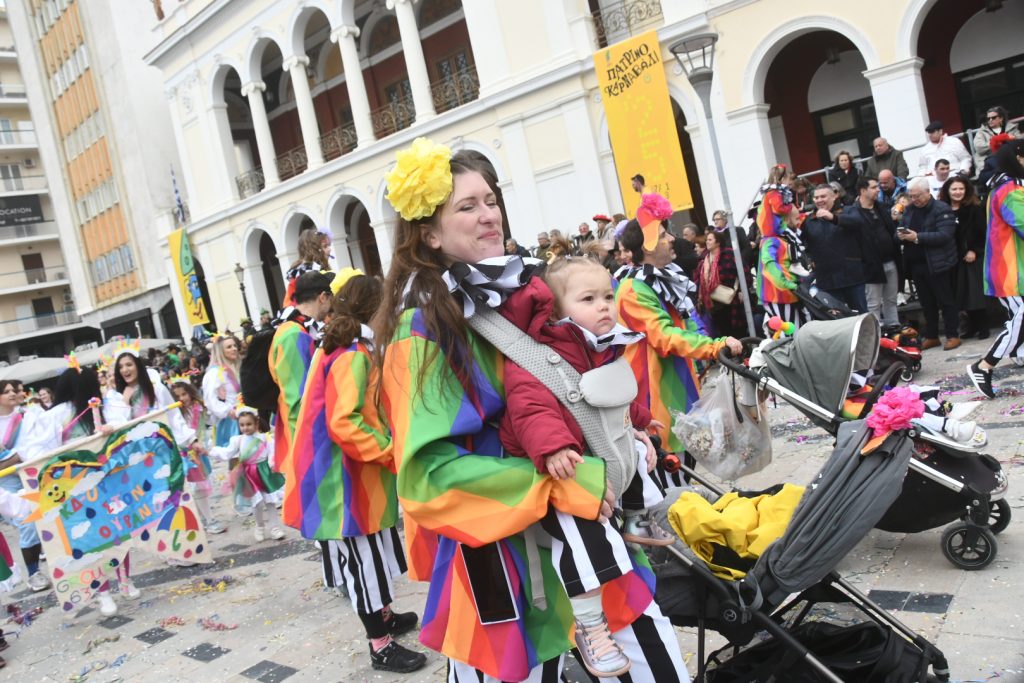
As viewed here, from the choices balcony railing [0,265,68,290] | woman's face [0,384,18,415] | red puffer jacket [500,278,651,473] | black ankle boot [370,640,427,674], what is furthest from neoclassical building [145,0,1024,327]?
balcony railing [0,265,68,290]

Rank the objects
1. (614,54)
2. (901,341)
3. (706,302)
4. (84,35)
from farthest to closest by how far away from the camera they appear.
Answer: (84,35) → (614,54) → (706,302) → (901,341)

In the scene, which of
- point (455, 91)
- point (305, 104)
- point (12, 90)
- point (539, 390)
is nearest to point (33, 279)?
point (12, 90)

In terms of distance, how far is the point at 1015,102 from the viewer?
15070 millimetres

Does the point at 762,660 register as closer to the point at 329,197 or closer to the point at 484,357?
the point at 484,357

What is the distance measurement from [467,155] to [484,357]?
0.61 m

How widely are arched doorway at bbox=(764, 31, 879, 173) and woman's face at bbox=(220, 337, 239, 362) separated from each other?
13.4 m

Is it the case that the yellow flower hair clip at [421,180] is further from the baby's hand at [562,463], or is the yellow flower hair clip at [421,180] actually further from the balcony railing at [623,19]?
the balcony railing at [623,19]

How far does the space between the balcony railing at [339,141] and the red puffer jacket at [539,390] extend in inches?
914

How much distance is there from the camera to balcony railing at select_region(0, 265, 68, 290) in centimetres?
4962

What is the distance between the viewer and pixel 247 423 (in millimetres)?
7336

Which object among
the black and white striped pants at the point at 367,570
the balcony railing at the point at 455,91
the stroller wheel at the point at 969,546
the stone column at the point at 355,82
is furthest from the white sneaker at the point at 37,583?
the stone column at the point at 355,82

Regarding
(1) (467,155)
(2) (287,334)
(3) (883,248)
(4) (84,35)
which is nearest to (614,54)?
(3) (883,248)

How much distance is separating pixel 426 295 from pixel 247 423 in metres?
5.71

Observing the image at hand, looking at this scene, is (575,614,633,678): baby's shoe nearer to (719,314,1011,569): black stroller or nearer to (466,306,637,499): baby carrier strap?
(466,306,637,499): baby carrier strap
